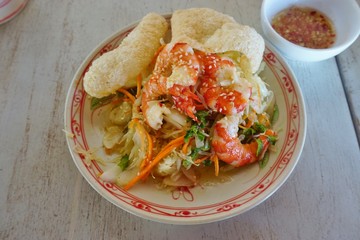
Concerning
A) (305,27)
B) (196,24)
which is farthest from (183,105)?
(305,27)

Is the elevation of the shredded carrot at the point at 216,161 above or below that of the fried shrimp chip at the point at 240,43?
below

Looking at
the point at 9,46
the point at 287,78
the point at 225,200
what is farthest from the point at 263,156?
the point at 9,46

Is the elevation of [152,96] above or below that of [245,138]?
above

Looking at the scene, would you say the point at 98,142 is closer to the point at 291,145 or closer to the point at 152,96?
the point at 152,96

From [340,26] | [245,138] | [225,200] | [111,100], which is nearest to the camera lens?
[225,200]

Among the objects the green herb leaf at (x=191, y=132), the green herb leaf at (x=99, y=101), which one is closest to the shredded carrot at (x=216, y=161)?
the green herb leaf at (x=191, y=132)

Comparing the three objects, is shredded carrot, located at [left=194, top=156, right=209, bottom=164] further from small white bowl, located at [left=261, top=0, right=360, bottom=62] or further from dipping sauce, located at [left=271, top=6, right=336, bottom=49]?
dipping sauce, located at [left=271, top=6, right=336, bottom=49]

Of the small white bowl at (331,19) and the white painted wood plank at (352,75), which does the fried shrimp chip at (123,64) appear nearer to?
the small white bowl at (331,19)

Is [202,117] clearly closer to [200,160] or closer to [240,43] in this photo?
[200,160]
